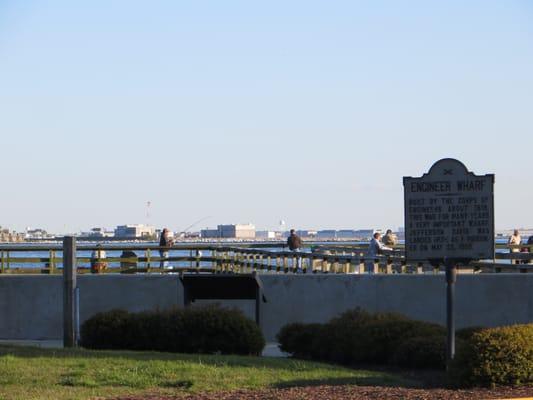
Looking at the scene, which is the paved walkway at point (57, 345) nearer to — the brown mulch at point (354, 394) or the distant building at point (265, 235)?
the brown mulch at point (354, 394)

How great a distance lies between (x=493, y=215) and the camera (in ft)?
47.9

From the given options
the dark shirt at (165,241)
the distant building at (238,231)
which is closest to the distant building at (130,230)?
the distant building at (238,231)

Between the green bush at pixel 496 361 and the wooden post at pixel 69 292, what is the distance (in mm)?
A: 7419

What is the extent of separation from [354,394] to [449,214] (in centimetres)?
319

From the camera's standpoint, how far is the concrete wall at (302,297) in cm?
2194

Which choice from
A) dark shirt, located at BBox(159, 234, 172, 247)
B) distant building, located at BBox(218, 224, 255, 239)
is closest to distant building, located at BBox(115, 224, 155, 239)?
distant building, located at BBox(218, 224, 255, 239)

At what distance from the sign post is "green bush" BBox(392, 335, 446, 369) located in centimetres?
98

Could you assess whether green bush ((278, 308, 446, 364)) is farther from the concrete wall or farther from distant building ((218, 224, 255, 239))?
distant building ((218, 224, 255, 239))

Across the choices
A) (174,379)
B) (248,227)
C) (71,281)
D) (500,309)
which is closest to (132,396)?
(174,379)

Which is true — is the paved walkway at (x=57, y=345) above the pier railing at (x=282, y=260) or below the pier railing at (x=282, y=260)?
below

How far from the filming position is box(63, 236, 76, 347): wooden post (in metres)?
18.5

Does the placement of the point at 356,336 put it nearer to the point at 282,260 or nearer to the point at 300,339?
the point at 300,339

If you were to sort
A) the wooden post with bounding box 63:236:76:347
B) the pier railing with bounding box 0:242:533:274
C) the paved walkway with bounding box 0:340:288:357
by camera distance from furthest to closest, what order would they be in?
the pier railing with bounding box 0:242:533:274 → the paved walkway with bounding box 0:340:288:357 → the wooden post with bounding box 63:236:76:347

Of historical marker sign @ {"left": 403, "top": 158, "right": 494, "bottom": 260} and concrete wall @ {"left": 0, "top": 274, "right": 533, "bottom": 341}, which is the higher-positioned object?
historical marker sign @ {"left": 403, "top": 158, "right": 494, "bottom": 260}
